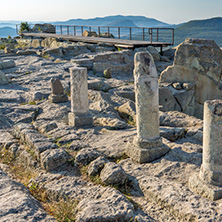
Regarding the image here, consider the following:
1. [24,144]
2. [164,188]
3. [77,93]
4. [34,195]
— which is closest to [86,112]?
[77,93]

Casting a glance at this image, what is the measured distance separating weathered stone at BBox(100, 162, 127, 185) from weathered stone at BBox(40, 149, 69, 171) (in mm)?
1058

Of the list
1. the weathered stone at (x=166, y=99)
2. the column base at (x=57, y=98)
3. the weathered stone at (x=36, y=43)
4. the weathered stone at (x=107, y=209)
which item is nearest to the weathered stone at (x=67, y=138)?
the weathered stone at (x=107, y=209)

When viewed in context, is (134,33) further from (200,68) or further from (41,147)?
(41,147)

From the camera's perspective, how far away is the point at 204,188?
4035mm

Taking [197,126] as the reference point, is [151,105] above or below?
above

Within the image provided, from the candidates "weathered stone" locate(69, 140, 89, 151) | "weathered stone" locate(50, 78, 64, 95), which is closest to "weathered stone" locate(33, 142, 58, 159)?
"weathered stone" locate(69, 140, 89, 151)

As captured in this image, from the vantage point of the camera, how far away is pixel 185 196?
13.1ft

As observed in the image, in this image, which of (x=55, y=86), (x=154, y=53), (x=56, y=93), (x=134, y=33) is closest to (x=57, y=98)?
(x=56, y=93)

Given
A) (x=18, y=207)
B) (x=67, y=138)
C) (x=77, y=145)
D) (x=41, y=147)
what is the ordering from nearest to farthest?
(x=18, y=207) < (x=41, y=147) < (x=77, y=145) < (x=67, y=138)

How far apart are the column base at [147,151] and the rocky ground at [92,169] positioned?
5.4 inches

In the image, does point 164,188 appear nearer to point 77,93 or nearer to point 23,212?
point 23,212

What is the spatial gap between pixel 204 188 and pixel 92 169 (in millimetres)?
1895

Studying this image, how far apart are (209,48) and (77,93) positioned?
6.34m

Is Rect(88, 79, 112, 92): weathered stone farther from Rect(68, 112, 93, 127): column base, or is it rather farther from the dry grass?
the dry grass
